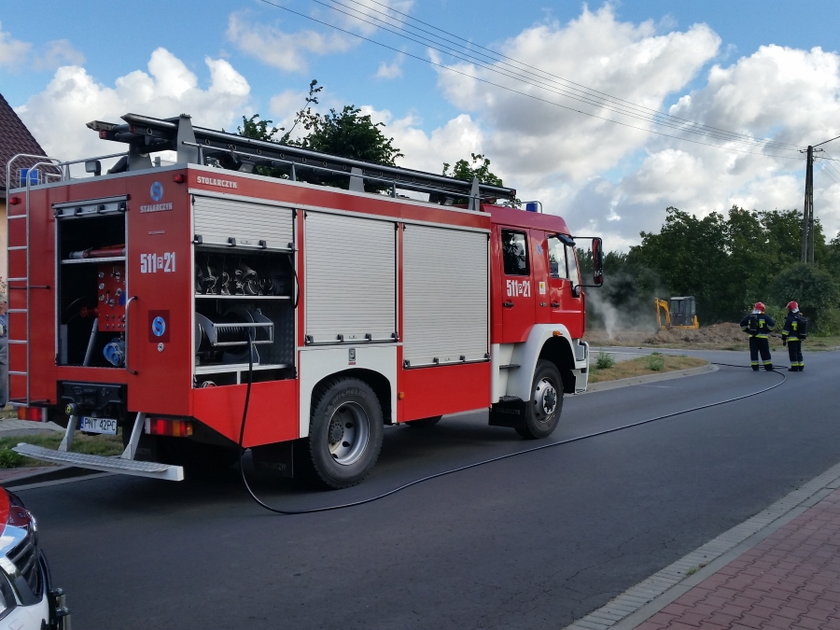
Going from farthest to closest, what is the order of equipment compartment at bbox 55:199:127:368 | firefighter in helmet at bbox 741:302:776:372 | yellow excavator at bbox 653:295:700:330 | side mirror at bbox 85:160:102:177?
yellow excavator at bbox 653:295:700:330 → firefighter in helmet at bbox 741:302:776:372 → side mirror at bbox 85:160:102:177 → equipment compartment at bbox 55:199:127:368

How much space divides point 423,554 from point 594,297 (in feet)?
138

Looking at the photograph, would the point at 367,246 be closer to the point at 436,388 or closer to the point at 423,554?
the point at 436,388

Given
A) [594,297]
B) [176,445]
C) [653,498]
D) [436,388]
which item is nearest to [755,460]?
[653,498]

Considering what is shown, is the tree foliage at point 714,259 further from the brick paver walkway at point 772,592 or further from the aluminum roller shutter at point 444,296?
the brick paver walkway at point 772,592

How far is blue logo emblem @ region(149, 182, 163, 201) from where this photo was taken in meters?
6.48

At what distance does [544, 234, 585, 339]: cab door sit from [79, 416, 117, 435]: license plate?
18.8ft

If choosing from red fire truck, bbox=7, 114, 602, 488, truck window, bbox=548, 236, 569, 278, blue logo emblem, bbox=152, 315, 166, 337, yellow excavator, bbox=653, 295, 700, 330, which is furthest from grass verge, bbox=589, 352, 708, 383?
yellow excavator, bbox=653, 295, 700, 330

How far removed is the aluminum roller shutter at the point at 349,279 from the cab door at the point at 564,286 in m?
3.21

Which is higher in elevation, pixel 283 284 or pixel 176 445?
pixel 283 284

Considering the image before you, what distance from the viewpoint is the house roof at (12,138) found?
18.1m

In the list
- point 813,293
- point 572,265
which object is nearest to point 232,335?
point 572,265

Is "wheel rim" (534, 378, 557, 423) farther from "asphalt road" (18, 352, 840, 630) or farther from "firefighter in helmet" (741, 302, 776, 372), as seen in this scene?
"firefighter in helmet" (741, 302, 776, 372)

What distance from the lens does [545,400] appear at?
34.6ft

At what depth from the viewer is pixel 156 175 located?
6.51 metres
